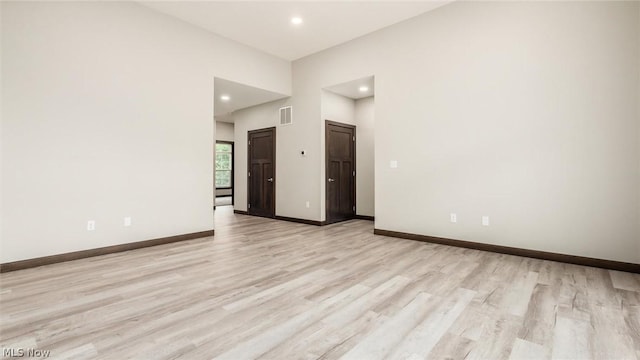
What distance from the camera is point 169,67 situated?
15.4 ft

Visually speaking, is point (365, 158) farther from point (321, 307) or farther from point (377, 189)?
point (321, 307)

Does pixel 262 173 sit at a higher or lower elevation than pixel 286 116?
lower

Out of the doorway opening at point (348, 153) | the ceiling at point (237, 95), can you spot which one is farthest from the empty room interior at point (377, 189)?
the doorway opening at point (348, 153)

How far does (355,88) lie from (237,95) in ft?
8.18

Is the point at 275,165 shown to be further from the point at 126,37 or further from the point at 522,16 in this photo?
the point at 522,16

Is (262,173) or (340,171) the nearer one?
(340,171)

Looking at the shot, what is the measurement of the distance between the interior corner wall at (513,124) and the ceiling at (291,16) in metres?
0.39

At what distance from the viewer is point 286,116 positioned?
6.75 meters

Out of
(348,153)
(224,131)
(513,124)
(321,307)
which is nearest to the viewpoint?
(321,307)

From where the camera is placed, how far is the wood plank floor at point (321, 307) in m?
1.85

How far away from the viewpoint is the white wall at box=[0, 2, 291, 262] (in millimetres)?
3424

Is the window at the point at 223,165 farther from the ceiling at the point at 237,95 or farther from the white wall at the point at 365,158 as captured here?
the white wall at the point at 365,158

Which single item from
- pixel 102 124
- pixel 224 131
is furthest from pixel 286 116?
pixel 224 131

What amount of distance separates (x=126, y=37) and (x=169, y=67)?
0.64m
